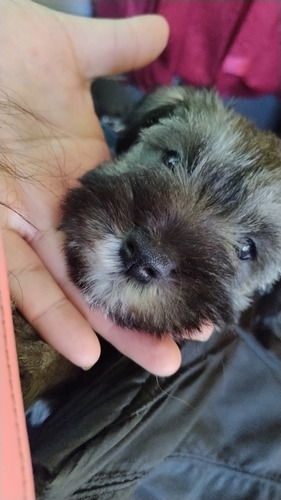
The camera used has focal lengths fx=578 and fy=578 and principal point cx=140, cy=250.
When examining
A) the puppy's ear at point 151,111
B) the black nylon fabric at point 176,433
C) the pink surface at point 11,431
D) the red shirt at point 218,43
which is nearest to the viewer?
the pink surface at point 11,431

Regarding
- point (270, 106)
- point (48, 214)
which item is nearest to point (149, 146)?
point (48, 214)

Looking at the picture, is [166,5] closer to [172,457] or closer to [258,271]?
[258,271]

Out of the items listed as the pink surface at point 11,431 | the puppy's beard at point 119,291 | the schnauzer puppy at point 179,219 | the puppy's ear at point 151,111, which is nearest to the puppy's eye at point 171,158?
the schnauzer puppy at point 179,219

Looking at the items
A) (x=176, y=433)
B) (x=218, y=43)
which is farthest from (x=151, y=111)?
(x=176, y=433)

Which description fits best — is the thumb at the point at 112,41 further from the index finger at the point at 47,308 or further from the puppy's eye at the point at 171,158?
the index finger at the point at 47,308

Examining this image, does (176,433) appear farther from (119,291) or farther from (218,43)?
(218,43)

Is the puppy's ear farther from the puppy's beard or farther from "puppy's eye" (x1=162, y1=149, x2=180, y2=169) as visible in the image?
the puppy's beard

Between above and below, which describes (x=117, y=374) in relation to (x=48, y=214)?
below
